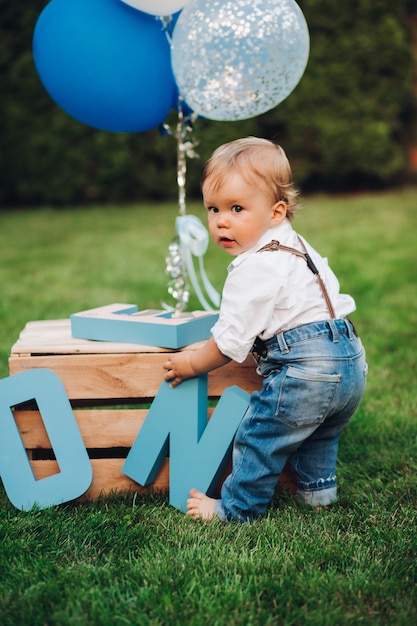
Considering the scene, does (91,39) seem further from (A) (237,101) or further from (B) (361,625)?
(B) (361,625)

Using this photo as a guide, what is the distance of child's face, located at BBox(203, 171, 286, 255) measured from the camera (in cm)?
178

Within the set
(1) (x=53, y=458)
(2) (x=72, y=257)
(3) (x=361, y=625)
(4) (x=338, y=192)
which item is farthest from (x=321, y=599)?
(4) (x=338, y=192)

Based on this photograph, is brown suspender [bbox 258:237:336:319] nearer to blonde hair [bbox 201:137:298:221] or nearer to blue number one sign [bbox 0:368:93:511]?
blonde hair [bbox 201:137:298:221]

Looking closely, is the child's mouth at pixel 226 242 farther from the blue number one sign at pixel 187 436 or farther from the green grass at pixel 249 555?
the green grass at pixel 249 555

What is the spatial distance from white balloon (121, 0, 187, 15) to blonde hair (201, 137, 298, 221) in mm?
510

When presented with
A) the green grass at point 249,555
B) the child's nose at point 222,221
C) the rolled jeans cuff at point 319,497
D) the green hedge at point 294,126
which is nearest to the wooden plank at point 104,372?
the green grass at point 249,555

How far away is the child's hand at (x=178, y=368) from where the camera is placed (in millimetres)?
1865

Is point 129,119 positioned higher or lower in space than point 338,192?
higher

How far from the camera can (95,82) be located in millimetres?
2156

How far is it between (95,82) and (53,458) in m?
1.16

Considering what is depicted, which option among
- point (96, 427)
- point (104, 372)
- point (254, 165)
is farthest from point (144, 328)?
point (254, 165)

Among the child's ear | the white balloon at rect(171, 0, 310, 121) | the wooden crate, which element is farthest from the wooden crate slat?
the white balloon at rect(171, 0, 310, 121)

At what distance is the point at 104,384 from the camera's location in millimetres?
1982

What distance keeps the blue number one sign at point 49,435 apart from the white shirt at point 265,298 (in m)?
0.50
